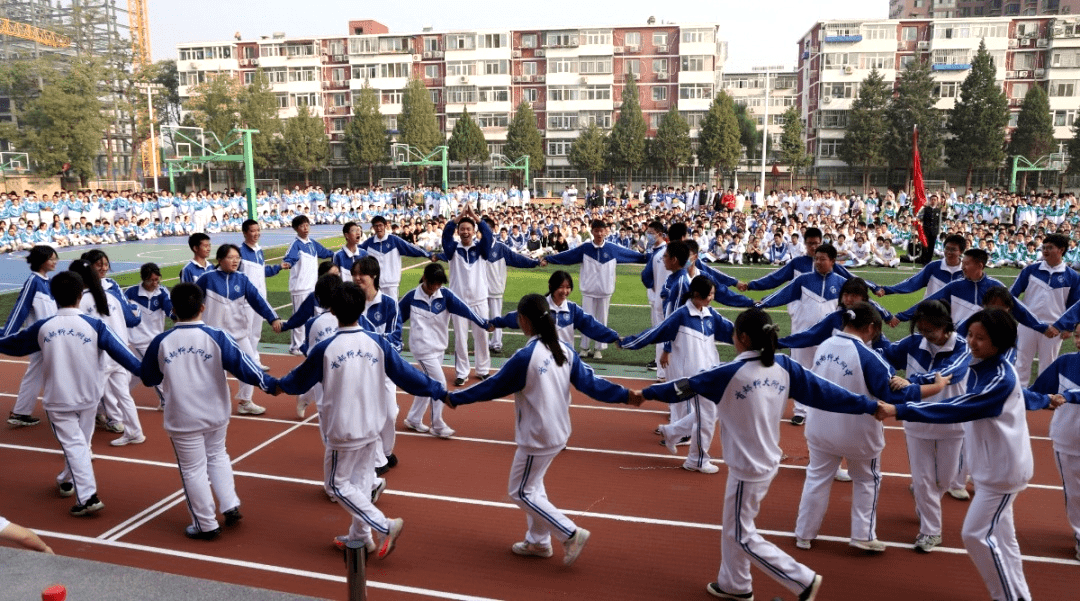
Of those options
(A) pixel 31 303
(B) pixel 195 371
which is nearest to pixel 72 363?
(B) pixel 195 371

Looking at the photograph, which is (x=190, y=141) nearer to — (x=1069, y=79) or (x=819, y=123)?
(x=819, y=123)

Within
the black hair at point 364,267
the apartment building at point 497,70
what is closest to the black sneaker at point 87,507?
the black hair at point 364,267

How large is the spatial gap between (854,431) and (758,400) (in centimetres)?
99

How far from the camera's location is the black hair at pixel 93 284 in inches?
264

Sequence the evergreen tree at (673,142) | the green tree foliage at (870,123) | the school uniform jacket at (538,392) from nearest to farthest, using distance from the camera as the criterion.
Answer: the school uniform jacket at (538,392) → the green tree foliage at (870,123) → the evergreen tree at (673,142)

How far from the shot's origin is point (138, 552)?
5414mm

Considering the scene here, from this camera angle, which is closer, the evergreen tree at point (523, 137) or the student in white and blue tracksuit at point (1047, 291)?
the student in white and blue tracksuit at point (1047, 291)

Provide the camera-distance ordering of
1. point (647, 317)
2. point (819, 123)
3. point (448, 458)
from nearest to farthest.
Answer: point (448, 458) < point (647, 317) < point (819, 123)

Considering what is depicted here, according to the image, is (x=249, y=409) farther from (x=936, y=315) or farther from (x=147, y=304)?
(x=936, y=315)

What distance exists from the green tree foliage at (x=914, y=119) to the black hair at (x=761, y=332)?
5020 centimetres

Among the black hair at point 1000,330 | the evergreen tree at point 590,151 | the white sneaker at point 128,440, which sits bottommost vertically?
the white sneaker at point 128,440

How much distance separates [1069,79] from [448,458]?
61755 mm

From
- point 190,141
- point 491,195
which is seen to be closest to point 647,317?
point 190,141

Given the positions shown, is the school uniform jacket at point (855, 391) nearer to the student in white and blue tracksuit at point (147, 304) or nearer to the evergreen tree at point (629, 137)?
the student in white and blue tracksuit at point (147, 304)
